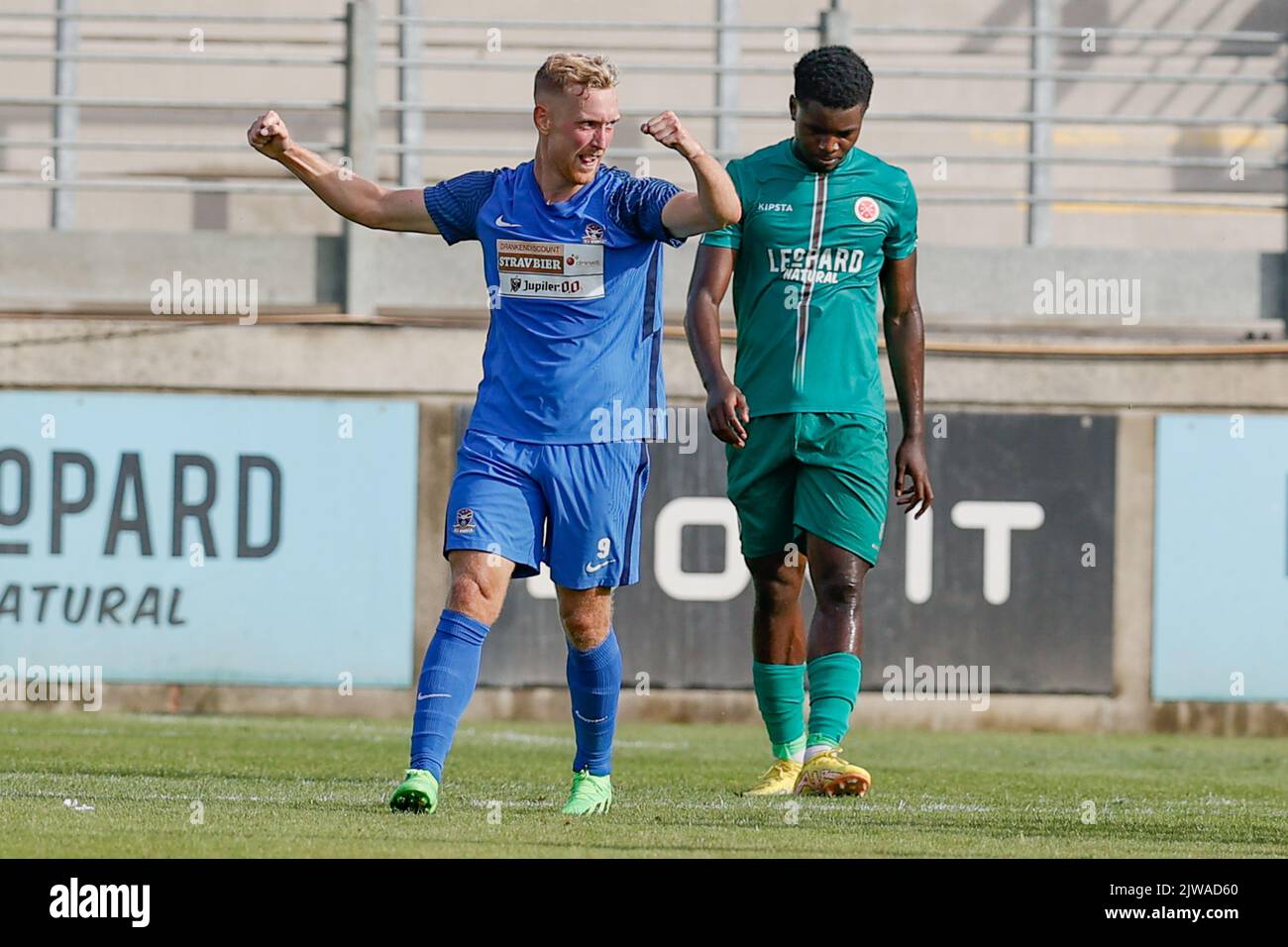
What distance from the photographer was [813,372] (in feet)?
23.9

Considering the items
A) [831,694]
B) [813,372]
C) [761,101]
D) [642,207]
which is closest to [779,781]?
[831,694]

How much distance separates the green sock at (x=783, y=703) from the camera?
294 inches

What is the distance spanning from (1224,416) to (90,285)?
7091 mm

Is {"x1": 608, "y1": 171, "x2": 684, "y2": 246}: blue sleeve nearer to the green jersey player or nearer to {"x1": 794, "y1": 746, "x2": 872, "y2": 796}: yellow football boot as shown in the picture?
the green jersey player

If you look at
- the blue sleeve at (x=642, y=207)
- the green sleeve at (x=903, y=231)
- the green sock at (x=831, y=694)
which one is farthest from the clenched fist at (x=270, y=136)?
the green sock at (x=831, y=694)

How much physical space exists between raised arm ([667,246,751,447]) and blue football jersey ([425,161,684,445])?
1.62ft

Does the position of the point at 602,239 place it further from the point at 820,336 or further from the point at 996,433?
the point at 996,433

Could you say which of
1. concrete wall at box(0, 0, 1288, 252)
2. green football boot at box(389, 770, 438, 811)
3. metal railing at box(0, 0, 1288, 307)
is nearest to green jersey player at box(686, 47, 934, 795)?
green football boot at box(389, 770, 438, 811)

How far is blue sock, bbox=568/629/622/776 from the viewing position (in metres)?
6.48

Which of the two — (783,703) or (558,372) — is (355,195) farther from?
(783,703)

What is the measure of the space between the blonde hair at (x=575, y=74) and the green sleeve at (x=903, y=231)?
60.9 inches

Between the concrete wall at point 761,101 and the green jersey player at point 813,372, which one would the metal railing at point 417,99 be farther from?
the green jersey player at point 813,372

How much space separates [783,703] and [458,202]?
215 cm
